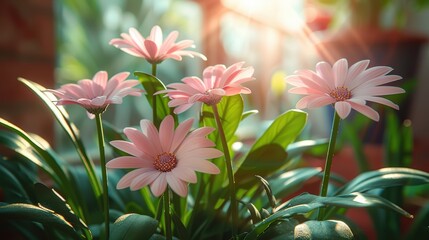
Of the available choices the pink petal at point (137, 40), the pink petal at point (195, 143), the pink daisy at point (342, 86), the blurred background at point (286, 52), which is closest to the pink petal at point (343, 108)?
the pink daisy at point (342, 86)

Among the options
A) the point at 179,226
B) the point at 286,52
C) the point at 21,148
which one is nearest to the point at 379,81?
the point at 179,226

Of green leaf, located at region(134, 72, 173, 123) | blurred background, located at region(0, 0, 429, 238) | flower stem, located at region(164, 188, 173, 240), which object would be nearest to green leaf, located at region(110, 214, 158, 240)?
flower stem, located at region(164, 188, 173, 240)

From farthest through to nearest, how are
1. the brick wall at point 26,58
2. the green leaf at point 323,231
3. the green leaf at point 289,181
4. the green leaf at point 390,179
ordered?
the brick wall at point 26,58 → the green leaf at point 289,181 → the green leaf at point 390,179 → the green leaf at point 323,231

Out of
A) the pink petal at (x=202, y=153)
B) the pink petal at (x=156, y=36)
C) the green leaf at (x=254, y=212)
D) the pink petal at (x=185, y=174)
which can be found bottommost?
the green leaf at (x=254, y=212)

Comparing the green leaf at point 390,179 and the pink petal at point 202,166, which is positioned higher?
the pink petal at point 202,166

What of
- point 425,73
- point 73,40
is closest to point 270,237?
point 425,73

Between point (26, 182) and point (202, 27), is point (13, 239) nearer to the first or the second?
point (26, 182)

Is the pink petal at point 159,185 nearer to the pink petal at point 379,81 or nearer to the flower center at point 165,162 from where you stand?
the flower center at point 165,162
